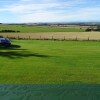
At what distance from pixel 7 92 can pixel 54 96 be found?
3.15ft

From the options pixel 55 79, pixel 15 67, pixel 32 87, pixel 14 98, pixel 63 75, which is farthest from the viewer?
pixel 15 67

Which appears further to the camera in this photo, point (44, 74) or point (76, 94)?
point (44, 74)

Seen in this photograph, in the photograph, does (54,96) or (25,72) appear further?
(25,72)

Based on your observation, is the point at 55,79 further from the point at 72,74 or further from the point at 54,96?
the point at 54,96

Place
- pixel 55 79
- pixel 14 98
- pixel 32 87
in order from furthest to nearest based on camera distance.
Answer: pixel 55 79 → pixel 32 87 → pixel 14 98

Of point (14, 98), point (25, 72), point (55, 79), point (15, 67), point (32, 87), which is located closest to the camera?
point (14, 98)

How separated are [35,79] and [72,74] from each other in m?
2.07

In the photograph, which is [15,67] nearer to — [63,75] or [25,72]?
[25,72]

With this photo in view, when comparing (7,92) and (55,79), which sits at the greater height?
(7,92)

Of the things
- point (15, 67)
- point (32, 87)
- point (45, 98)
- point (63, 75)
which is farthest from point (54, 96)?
point (15, 67)

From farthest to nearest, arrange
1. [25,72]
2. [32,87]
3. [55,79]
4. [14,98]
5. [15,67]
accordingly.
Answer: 1. [15,67]
2. [25,72]
3. [55,79]
4. [32,87]
5. [14,98]

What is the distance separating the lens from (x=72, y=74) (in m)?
14.7

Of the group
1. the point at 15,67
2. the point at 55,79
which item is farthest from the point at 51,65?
the point at 55,79

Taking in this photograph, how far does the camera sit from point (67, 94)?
599 cm
